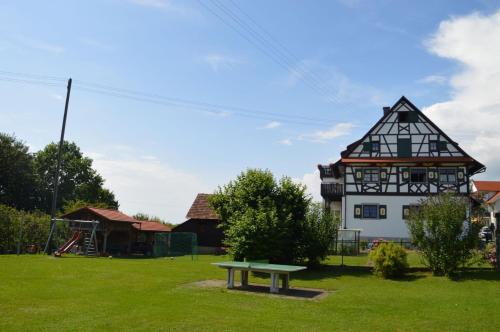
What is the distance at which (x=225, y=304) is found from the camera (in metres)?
11.8

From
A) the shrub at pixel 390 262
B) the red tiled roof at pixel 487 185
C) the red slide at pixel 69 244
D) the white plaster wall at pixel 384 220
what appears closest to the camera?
the shrub at pixel 390 262

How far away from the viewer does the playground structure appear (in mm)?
29417

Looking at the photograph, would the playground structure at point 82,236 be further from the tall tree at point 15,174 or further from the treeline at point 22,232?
the tall tree at point 15,174

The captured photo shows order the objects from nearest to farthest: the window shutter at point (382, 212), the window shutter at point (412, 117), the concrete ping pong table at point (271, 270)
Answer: the concrete ping pong table at point (271, 270) → the window shutter at point (382, 212) → the window shutter at point (412, 117)

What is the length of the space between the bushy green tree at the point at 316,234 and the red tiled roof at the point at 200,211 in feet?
58.3

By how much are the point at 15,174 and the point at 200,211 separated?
31.3m

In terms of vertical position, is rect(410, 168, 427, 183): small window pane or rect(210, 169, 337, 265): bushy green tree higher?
rect(410, 168, 427, 183): small window pane

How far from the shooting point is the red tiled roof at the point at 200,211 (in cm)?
3891

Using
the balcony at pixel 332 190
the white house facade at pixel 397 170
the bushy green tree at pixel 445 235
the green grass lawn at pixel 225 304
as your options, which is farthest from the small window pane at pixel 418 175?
the green grass lawn at pixel 225 304

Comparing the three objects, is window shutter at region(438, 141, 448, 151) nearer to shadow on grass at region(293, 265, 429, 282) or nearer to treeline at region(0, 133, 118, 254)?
shadow on grass at region(293, 265, 429, 282)

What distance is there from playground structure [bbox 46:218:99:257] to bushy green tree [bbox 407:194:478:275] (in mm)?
20185

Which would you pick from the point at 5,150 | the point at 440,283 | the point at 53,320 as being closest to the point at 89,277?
the point at 53,320

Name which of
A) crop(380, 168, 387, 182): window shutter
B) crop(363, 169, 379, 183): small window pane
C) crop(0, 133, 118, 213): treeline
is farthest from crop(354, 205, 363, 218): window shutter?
crop(0, 133, 118, 213): treeline

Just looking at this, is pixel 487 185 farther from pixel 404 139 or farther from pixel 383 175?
pixel 383 175
